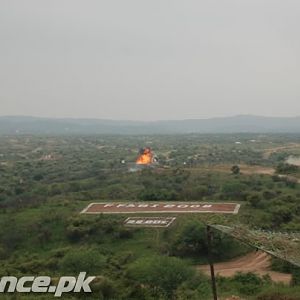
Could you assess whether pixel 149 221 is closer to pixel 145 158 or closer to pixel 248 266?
pixel 248 266

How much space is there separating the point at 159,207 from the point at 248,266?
13.1 m

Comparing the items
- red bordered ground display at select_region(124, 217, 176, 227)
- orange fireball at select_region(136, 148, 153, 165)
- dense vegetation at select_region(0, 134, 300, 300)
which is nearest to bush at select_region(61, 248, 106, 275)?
dense vegetation at select_region(0, 134, 300, 300)

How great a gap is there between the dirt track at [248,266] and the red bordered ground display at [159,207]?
7.48 m

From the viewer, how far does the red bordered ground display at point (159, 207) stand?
1491 inches

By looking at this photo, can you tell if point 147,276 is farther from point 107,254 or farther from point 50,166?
point 50,166

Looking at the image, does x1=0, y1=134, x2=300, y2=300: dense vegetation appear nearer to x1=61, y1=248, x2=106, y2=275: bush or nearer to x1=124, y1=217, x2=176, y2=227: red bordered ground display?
x1=61, y1=248, x2=106, y2=275: bush

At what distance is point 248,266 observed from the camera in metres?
27.7

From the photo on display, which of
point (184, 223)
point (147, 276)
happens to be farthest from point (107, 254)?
point (147, 276)

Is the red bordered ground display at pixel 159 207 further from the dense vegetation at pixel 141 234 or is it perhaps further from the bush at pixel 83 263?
the bush at pixel 83 263

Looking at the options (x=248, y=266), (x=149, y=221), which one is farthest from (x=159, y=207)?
(x=248, y=266)

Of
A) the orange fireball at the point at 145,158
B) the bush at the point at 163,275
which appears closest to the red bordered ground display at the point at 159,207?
the bush at the point at 163,275

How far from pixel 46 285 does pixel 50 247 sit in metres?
14.6

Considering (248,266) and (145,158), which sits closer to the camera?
(248,266)

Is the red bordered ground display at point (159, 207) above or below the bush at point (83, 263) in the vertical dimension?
below
